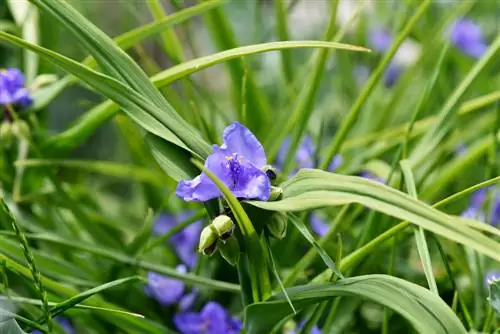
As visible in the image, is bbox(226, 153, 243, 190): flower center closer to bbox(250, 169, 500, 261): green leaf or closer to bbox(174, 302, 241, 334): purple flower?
bbox(250, 169, 500, 261): green leaf

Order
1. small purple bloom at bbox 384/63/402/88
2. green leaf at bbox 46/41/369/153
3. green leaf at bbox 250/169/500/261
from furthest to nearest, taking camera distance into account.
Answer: small purple bloom at bbox 384/63/402/88 → green leaf at bbox 46/41/369/153 → green leaf at bbox 250/169/500/261

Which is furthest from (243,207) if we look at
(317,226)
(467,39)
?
(467,39)

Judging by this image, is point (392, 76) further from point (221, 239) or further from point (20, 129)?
point (221, 239)

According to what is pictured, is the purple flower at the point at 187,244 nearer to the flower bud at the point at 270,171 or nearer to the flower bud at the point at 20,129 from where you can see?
the flower bud at the point at 20,129

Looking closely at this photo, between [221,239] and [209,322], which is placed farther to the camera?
[209,322]

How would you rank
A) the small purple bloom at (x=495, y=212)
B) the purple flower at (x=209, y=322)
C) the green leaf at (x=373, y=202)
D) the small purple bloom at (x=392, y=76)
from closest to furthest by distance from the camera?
the green leaf at (x=373, y=202)
the purple flower at (x=209, y=322)
the small purple bloom at (x=495, y=212)
the small purple bloom at (x=392, y=76)

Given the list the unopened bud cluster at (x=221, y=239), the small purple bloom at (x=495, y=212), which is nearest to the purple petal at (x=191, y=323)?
the unopened bud cluster at (x=221, y=239)

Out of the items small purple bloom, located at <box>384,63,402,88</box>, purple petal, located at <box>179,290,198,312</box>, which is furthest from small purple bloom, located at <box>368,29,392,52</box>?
purple petal, located at <box>179,290,198,312</box>
